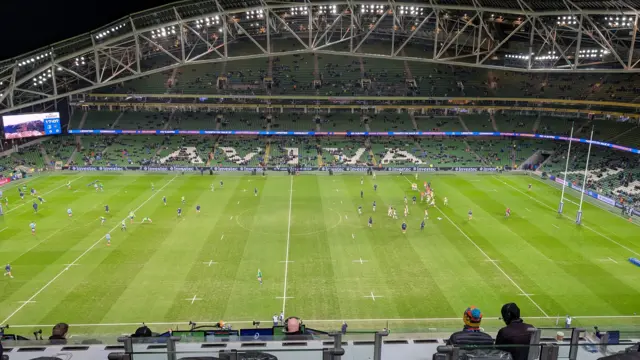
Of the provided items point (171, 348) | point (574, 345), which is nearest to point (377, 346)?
point (574, 345)

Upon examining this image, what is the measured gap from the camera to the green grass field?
22.2 m

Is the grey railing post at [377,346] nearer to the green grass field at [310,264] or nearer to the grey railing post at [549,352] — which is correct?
the grey railing post at [549,352]

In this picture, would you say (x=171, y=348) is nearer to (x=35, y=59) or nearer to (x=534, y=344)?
(x=534, y=344)

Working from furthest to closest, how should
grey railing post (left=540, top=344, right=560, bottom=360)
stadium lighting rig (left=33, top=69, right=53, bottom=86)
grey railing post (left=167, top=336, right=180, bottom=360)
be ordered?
stadium lighting rig (left=33, top=69, right=53, bottom=86), grey railing post (left=167, top=336, right=180, bottom=360), grey railing post (left=540, top=344, right=560, bottom=360)

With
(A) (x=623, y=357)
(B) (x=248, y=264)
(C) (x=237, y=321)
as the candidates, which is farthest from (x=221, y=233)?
(A) (x=623, y=357)

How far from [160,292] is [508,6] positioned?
100.0 ft

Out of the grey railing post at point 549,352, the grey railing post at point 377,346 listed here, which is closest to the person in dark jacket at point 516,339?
the grey railing post at point 549,352

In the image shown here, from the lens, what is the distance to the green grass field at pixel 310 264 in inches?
875

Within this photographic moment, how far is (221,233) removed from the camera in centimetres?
3375

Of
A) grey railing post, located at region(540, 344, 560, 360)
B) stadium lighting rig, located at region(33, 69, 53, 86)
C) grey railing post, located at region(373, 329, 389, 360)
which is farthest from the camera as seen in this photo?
stadium lighting rig, located at region(33, 69, 53, 86)

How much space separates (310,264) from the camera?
28.2m

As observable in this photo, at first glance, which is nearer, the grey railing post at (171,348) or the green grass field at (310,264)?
the grey railing post at (171,348)

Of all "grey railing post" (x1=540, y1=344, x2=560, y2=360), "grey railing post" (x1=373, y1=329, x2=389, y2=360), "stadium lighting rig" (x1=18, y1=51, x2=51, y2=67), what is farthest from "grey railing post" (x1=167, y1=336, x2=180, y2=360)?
"stadium lighting rig" (x1=18, y1=51, x2=51, y2=67)

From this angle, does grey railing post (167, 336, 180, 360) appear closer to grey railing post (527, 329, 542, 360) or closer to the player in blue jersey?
grey railing post (527, 329, 542, 360)
